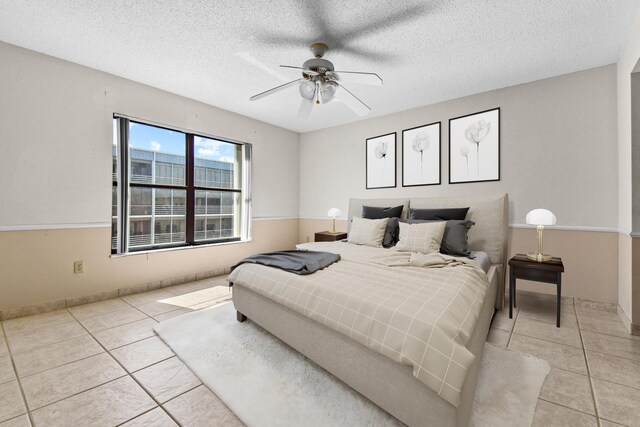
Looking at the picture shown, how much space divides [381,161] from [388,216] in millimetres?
1172

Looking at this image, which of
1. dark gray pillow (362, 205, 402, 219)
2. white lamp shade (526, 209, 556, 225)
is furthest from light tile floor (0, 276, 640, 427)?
dark gray pillow (362, 205, 402, 219)

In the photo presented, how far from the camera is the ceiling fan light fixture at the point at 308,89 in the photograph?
2.38 meters

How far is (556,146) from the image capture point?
10.00 feet

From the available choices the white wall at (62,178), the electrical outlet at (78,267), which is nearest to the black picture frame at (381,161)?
the white wall at (62,178)

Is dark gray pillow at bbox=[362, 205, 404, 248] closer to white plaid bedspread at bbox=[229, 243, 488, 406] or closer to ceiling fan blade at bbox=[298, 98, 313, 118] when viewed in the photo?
white plaid bedspread at bbox=[229, 243, 488, 406]

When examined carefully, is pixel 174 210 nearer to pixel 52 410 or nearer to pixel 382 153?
pixel 52 410

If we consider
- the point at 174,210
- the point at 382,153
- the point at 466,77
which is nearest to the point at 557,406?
the point at 466,77

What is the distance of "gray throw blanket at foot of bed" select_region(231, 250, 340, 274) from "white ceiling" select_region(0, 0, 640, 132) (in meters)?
1.99

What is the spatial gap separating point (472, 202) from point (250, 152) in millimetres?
3489

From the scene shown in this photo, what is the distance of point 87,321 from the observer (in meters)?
2.58

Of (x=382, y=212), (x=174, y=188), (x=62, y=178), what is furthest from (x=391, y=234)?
(x=62, y=178)

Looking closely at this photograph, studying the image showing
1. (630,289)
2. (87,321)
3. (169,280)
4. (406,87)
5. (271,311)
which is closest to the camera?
(271,311)

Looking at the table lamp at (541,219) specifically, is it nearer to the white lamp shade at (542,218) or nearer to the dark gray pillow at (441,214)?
the white lamp shade at (542,218)

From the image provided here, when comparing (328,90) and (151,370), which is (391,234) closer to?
(328,90)
